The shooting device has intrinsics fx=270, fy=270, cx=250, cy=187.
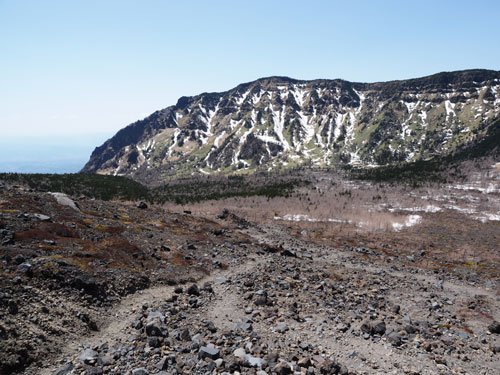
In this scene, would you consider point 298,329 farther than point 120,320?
Yes

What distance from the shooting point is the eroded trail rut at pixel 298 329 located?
50.0ft

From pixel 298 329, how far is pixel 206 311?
24.2ft

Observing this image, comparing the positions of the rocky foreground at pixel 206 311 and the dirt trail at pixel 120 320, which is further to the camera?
the dirt trail at pixel 120 320

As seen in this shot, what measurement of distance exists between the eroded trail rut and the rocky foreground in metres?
0.09

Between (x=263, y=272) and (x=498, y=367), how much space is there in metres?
20.4

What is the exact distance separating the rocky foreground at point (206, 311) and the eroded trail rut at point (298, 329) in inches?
3.7

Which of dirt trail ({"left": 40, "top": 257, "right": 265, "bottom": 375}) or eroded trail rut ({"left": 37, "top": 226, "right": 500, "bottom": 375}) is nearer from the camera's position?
eroded trail rut ({"left": 37, "top": 226, "right": 500, "bottom": 375})

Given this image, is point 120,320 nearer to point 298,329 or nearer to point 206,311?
point 206,311

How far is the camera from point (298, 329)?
1984cm

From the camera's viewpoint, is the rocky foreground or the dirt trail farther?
the dirt trail

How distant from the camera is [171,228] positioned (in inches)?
1884

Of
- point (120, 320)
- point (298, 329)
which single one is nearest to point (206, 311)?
point (120, 320)

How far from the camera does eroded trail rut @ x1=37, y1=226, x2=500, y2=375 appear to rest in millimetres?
15227

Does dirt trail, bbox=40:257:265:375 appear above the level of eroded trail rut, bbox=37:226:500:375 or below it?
above
